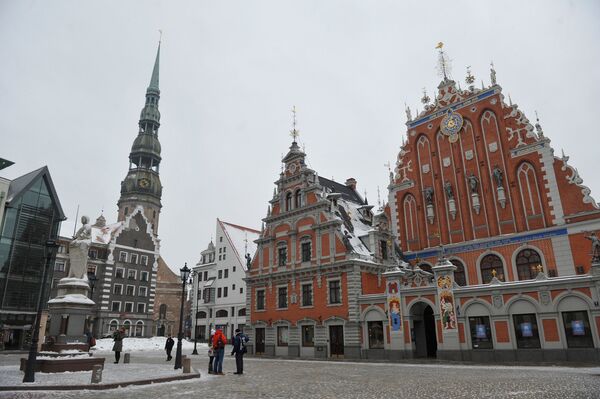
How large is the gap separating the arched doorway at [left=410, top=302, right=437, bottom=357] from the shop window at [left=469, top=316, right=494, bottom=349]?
3.90m

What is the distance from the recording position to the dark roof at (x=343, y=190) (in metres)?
40.2

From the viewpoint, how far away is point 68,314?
1739 cm

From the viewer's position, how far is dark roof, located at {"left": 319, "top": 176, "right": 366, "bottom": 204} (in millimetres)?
40156

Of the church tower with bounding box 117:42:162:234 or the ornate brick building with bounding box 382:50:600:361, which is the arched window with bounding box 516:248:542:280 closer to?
the ornate brick building with bounding box 382:50:600:361

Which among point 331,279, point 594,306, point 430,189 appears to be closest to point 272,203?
point 331,279

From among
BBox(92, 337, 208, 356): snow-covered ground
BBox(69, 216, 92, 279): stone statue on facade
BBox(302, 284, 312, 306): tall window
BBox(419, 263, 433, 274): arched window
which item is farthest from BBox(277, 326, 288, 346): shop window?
BBox(69, 216, 92, 279): stone statue on facade

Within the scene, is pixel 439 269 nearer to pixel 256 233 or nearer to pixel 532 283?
pixel 532 283

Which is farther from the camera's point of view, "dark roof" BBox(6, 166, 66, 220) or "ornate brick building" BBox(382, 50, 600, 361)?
"dark roof" BBox(6, 166, 66, 220)

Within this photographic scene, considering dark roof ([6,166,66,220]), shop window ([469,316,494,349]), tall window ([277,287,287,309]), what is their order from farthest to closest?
1. dark roof ([6,166,66,220])
2. tall window ([277,287,287,309])
3. shop window ([469,316,494,349])

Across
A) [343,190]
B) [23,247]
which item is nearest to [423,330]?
[343,190]

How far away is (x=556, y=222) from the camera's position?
2769cm

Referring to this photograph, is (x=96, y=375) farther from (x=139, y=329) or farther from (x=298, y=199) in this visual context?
(x=139, y=329)

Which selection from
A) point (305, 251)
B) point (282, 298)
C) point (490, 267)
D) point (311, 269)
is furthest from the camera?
point (282, 298)

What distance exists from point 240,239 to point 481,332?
40.7 m
